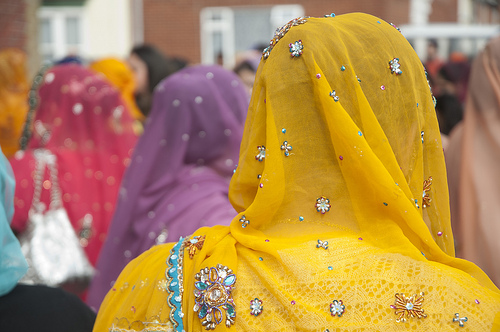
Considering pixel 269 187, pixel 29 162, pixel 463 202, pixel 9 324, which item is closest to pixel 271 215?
pixel 269 187

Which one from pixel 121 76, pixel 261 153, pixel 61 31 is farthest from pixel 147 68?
pixel 61 31

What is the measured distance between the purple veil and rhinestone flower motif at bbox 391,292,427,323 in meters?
1.26

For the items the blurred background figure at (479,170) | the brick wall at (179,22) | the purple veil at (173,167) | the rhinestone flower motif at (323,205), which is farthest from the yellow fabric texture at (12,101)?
the brick wall at (179,22)

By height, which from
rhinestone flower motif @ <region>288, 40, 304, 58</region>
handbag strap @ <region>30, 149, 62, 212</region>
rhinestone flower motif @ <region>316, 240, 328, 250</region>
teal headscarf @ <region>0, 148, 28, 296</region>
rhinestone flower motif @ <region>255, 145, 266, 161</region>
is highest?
rhinestone flower motif @ <region>288, 40, 304, 58</region>

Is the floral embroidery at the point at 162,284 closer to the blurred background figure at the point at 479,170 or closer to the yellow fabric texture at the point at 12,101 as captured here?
the blurred background figure at the point at 479,170

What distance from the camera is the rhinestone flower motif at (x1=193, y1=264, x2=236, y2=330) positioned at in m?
1.13

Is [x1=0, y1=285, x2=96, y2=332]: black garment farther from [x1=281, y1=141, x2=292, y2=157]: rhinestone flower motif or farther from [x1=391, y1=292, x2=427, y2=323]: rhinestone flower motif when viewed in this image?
[x1=391, y1=292, x2=427, y2=323]: rhinestone flower motif

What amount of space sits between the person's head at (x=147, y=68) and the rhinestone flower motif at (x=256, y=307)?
4800mm

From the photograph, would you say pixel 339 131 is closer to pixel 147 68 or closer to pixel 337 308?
pixel 337 308

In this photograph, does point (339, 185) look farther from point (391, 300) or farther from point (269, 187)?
point (391, 300)

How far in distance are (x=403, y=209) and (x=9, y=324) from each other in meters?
1.06

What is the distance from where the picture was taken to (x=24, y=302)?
1.53 meters

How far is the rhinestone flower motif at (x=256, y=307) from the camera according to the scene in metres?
1.13

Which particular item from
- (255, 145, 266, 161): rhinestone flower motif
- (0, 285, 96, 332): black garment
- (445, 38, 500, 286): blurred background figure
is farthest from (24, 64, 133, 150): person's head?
(255, 145, 266, 161): rhinestone flower motif
